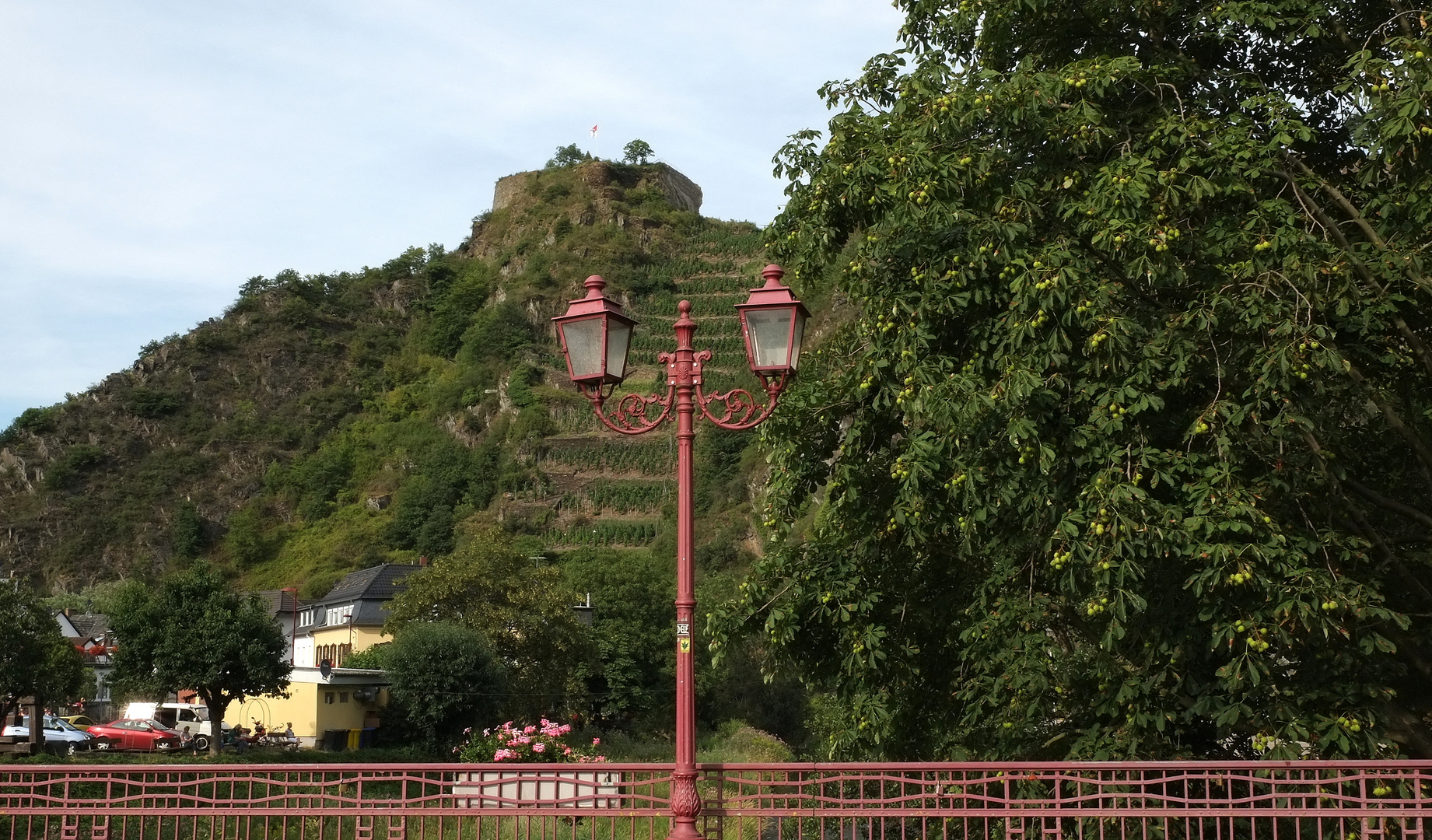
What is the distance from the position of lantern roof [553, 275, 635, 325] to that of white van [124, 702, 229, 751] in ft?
159

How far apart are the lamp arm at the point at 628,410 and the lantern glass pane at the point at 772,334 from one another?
679 mm

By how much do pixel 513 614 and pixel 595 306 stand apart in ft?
146

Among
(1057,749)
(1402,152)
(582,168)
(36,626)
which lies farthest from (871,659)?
(582,168)

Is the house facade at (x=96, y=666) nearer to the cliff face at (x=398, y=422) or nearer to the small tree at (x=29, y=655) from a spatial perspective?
the small tree at (x=29, y=655)

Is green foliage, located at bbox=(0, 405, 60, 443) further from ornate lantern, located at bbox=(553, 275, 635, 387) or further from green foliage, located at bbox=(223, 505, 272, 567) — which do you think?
ornate lantern, located at bbox=(553, 275, 635, 387)

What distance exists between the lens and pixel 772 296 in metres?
8.73

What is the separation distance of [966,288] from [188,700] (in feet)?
188

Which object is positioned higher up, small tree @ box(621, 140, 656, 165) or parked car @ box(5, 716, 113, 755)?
small tree @ box(621, 140, 656, 165)

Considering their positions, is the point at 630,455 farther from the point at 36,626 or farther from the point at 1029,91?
the point at 1029,91

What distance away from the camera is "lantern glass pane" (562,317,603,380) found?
8672 mm

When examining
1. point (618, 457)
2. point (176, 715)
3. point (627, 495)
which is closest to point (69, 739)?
point (176, 715)

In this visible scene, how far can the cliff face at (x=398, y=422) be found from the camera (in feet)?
376

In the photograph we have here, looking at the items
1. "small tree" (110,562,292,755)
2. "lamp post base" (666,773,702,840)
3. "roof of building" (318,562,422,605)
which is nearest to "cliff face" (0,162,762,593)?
"roof of building" (318,562,422,605)

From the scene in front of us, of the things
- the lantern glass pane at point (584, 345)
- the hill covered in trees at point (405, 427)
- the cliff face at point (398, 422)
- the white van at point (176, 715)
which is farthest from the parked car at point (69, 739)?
the cliff face at point (398, 422)
